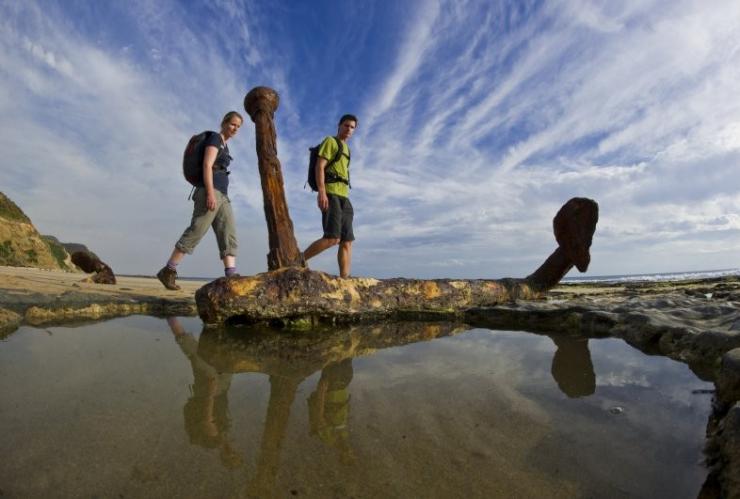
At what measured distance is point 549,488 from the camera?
0.87 metres

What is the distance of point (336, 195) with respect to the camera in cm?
452

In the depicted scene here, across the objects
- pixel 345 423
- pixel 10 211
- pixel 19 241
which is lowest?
pixel 345 423

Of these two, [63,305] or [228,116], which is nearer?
[63,305]

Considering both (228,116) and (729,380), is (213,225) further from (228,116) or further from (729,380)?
(729,380)

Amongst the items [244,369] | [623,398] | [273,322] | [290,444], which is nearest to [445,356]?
[623,398]

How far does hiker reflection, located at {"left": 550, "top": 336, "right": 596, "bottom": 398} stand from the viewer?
5.08 ft

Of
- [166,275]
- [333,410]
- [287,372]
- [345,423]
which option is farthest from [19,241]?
[345,423]

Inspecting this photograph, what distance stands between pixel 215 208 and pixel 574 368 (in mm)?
3714

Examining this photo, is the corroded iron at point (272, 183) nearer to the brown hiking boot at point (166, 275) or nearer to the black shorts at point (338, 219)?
the black shorts at point (338, 219)

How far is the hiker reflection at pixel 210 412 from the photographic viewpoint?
104cm

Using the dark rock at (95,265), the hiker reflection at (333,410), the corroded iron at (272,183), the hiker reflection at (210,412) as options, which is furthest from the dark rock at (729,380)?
the dark rock at (95,265)

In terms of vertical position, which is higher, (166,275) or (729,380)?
(166,275)

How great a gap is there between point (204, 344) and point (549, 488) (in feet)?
6.93

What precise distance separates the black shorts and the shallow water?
7.68 ft
